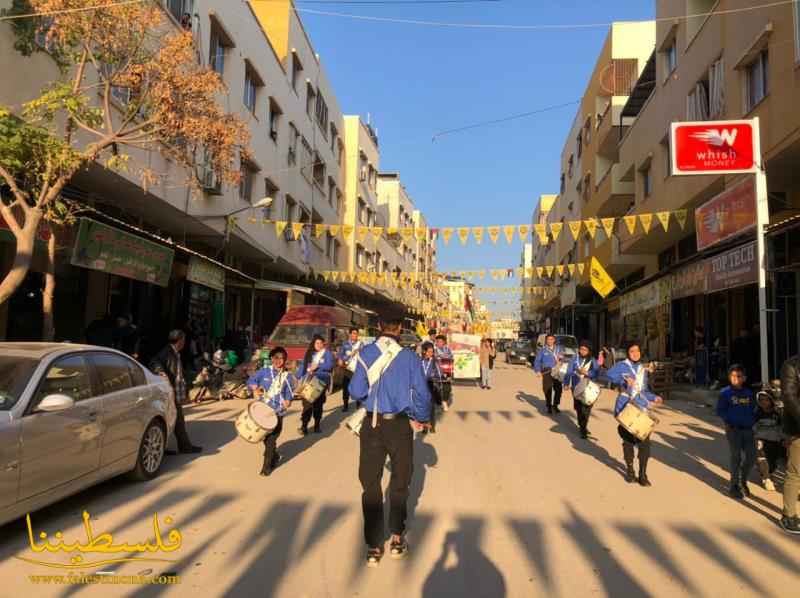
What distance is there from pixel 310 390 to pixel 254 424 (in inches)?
92.6

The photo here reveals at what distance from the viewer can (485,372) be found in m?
18.9

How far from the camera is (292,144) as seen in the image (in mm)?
26641

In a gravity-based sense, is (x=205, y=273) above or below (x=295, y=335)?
above

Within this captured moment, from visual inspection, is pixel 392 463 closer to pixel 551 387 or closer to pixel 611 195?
pixel 551 387

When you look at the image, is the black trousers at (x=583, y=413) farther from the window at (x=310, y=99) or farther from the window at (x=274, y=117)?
the window at (x=310, y=99)

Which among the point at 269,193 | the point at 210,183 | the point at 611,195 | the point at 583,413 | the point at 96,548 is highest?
the point at 611,195

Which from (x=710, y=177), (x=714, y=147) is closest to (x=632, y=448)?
(x=714, y=147)

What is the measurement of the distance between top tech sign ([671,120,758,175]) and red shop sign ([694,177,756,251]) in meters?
0.53

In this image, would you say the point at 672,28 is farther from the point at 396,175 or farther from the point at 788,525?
the point at 396,175

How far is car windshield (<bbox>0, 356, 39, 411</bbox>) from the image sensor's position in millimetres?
4582

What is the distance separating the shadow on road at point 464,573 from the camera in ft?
12.4

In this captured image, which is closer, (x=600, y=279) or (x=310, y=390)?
(x=310, y=390)

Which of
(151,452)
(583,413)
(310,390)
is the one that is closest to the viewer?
(151,452)

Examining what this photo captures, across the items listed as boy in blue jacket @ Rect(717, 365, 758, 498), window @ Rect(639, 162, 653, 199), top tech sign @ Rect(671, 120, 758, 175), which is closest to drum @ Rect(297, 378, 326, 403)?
boy in blue jacket @ Rect(717, 365, 758, 498)
